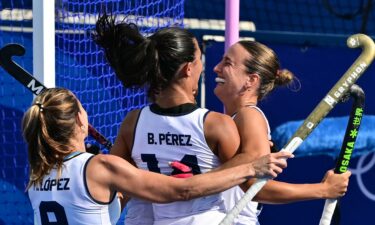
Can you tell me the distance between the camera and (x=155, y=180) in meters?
3.06

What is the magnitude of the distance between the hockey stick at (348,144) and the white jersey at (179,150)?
1.61 feet

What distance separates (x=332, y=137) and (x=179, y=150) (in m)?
3.16

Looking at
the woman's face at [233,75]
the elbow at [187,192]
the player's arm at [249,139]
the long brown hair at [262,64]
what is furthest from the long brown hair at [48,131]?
the long brown hair at [262,64]

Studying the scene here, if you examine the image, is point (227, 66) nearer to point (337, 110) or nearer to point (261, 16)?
point (337, 110)

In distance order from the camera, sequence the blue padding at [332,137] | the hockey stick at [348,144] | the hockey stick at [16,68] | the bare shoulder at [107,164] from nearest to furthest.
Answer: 1. the bare shoulder at [107,164]
2. the hockey stick at [348,144]
3. the hockey stick at [16,68]
4. the blue padding at [332,137]

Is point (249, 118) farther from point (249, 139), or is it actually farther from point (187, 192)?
point (187, 192)

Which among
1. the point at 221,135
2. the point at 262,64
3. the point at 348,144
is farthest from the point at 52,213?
the point at 348,144

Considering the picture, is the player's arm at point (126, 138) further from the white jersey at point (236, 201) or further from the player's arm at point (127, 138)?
the white jersey at point (236, 201)

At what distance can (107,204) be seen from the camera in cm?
308

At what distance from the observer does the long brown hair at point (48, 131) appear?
10.0 ft

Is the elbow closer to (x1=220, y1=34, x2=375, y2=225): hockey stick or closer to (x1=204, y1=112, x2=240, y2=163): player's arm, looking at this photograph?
(x1=204, y1=112, x2=240, y2=163): player's arm

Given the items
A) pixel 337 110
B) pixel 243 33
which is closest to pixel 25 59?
pixel 243 33

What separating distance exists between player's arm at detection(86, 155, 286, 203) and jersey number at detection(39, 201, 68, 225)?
13cm

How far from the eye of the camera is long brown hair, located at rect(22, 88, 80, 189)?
3055 millimetres
